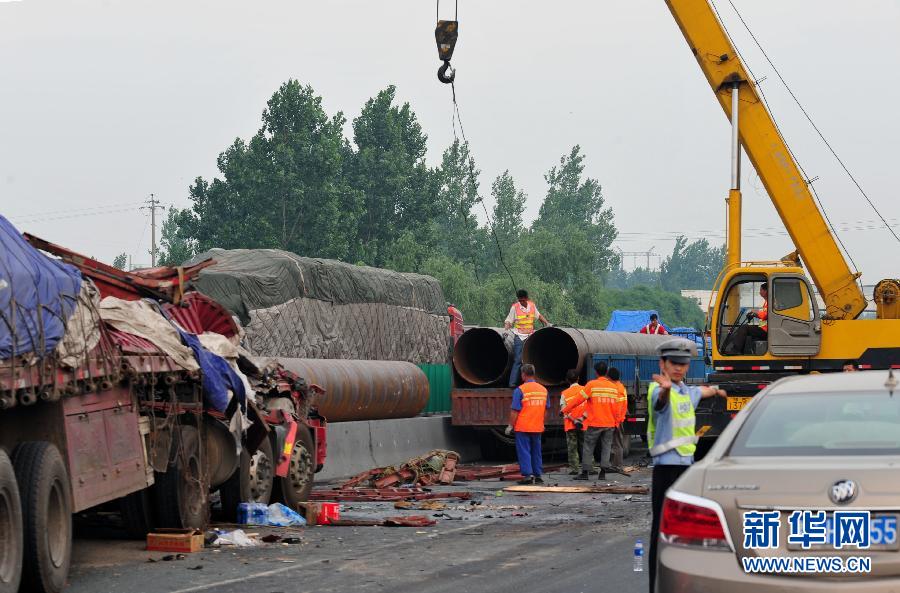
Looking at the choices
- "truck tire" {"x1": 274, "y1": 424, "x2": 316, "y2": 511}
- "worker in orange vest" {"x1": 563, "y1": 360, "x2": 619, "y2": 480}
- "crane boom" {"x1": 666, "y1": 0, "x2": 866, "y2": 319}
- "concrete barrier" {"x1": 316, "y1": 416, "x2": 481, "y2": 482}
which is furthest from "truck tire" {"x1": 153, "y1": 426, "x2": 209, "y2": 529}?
"crane boom" {"x1": 666, "y1": 0, "x2": 866, "y2": 319}

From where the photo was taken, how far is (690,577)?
6.03 meters

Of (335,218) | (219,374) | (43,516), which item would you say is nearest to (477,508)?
(219,374)

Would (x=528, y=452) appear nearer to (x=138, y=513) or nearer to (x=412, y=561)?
(x=138, y=513)

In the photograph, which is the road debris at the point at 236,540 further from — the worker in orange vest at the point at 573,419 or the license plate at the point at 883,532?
the worker in orange vest at the point at 573,419

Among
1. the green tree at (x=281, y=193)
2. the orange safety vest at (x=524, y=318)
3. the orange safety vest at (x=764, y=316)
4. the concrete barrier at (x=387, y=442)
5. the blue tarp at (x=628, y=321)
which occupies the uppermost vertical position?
the green tree at (x=281, y=193)

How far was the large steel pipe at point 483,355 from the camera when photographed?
1031 inches

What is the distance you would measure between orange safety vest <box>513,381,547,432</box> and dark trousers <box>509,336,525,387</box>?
425cm

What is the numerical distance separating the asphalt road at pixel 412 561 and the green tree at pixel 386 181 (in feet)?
190

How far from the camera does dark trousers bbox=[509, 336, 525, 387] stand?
84.2ft

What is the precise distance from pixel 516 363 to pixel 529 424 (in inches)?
183

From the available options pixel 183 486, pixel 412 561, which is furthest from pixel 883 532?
pixel 183 486

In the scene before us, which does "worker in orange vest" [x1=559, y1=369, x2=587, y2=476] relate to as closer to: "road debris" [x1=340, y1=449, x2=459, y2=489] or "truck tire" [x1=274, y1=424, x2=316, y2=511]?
"road debris" [x1=340, y1=449, x2=459, y2=489]

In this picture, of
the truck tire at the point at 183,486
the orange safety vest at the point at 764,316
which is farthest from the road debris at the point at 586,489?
the truck tire at the point at 183,486

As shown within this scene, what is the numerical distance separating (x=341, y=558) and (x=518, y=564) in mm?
1508
